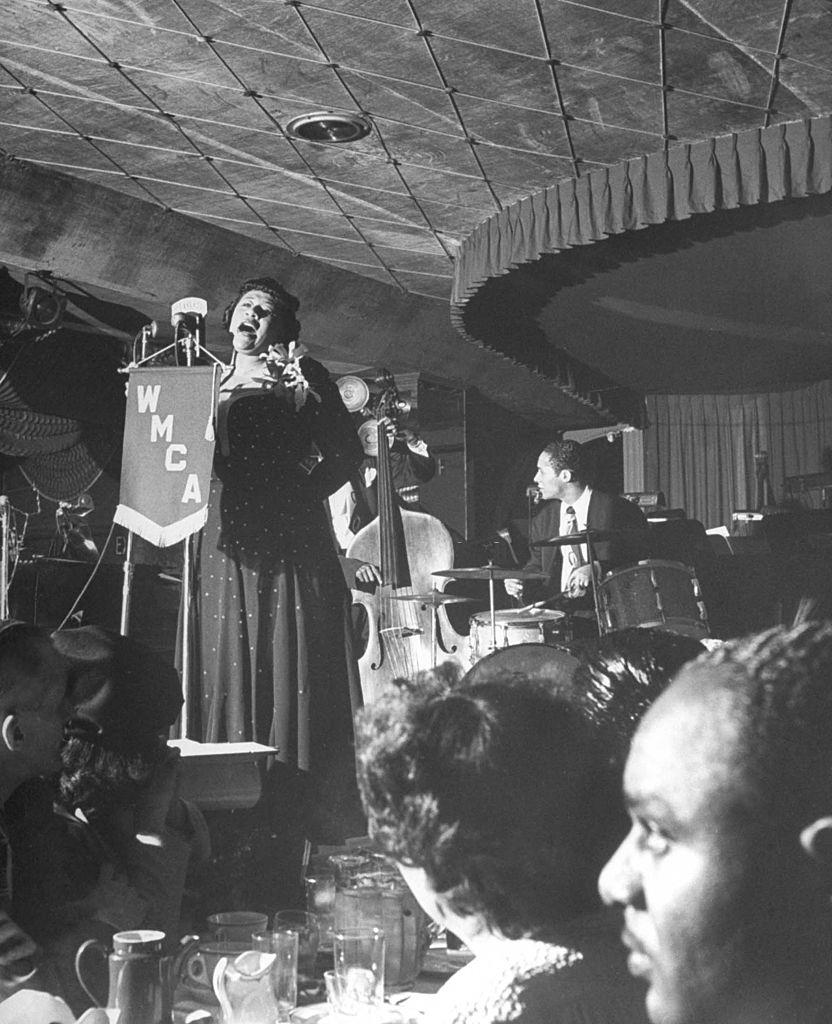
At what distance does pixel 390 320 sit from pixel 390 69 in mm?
1198

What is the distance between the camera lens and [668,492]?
1.65 meters

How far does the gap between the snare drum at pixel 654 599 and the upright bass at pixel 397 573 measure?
0.47m

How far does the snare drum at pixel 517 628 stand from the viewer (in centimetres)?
174

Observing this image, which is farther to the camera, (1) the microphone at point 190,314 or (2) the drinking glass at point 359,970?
(1) the microphone at point 190,314

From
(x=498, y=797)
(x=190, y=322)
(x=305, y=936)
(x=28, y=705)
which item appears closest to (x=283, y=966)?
(x=305, y=936)

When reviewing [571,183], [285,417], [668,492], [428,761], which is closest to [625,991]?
[428,761]

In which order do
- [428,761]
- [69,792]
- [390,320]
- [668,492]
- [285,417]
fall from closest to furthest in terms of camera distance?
[428,761]
[668,492]
[69,792]
[285,417]
[390,320]

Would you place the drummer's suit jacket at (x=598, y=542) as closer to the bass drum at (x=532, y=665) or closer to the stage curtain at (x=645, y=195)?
the stage curtain at (x=645, y=195)

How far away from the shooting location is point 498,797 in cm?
117

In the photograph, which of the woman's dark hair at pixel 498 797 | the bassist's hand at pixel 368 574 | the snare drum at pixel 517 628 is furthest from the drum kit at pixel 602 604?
the woman's dark hair at pixel 498 797

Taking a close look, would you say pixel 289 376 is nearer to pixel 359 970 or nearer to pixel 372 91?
pixel 359 970

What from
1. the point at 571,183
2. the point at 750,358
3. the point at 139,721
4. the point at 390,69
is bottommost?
the point at 139,721

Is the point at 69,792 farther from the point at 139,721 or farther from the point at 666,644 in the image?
the point at 666,644

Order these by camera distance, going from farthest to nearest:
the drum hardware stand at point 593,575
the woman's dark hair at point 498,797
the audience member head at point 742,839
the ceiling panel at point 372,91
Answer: the ceiling panel at point 372,91, the drum hardware stand at point 593,575, the woman's dark hair at point 498,797, the audience member head at point 742,839
